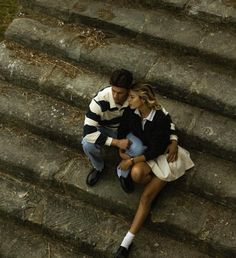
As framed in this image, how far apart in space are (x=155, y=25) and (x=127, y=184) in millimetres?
1807

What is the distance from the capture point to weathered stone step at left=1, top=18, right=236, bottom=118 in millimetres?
5070

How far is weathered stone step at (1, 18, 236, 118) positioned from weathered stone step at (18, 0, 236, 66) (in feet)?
0.44

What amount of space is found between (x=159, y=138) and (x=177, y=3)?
1791 millimetres

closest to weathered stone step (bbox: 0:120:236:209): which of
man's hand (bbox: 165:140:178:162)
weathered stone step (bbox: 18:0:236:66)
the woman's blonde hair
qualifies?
man's hand (bbox: 165:140:178:162)

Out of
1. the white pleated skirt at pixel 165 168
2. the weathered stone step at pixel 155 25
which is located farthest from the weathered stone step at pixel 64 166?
the weathered stone step at pixel 155 25

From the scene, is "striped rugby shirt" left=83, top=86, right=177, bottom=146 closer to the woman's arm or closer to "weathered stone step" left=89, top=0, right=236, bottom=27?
the woman's arm

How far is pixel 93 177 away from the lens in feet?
16.4

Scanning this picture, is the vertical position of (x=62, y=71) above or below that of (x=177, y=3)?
below

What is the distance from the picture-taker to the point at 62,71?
18.4 ft

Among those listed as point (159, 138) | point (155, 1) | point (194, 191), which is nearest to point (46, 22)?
point (155, 1)

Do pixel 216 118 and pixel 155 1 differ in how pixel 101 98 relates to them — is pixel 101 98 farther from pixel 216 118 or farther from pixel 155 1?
pixel 155 1

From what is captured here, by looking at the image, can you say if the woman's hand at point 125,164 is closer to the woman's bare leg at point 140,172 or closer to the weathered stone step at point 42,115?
the woman's bare leg at point 140,172

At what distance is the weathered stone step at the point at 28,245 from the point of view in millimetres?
4867

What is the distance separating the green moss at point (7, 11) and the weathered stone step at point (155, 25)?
0.62 meters
